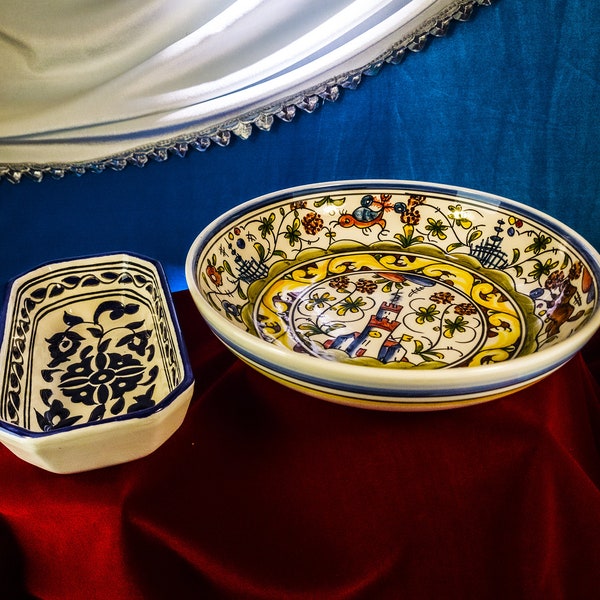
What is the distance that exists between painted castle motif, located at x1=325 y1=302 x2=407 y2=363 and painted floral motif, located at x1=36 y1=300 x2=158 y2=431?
0.54 feet

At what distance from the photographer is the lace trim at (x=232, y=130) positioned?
685mm

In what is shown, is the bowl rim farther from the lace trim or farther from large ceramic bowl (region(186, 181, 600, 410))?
the lace trim

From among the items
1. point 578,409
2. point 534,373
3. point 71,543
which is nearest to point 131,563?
point 71,543

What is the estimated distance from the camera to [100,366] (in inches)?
20.1

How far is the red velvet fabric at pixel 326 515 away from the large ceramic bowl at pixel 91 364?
41mm

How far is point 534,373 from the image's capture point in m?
0.35

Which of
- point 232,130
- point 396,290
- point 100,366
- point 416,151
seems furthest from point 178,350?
point 416,151

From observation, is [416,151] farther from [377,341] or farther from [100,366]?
[100,366]

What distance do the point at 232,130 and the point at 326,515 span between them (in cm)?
49

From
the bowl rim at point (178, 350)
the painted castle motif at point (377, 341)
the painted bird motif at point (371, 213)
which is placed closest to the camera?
the bowl rim at point (178, 350)

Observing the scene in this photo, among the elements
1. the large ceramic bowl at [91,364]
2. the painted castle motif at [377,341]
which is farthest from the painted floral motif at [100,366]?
the painted castle motif at [377,341]

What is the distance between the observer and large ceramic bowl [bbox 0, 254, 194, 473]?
14.2 inches

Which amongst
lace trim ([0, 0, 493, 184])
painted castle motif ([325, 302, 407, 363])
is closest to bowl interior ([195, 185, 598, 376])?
painted castle motif ([325, 302, 407, 363])

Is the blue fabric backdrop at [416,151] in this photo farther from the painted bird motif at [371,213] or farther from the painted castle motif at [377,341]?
the painted castle motif at [377,341]
